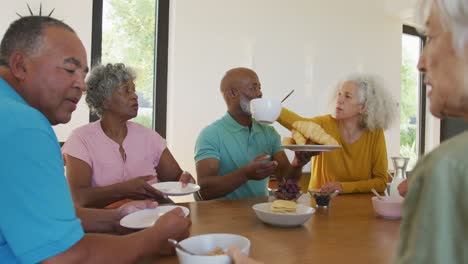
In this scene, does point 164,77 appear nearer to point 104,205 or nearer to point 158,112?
point 158,112

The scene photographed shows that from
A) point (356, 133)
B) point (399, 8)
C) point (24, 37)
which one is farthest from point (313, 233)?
point (399, 8)

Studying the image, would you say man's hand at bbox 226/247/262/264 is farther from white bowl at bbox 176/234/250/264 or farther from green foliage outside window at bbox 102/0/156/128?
green foliage outside window at bbox 102/0/156/128

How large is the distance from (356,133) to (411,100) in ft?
10.0

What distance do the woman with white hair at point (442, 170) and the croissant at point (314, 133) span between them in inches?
51.9

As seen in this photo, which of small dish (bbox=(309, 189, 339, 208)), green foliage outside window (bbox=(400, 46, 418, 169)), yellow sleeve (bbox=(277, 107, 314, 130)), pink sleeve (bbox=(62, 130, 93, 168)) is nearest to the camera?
small dish (bbox=(309, 189, 339, 208))

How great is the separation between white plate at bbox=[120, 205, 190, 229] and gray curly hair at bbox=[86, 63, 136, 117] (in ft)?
2.93

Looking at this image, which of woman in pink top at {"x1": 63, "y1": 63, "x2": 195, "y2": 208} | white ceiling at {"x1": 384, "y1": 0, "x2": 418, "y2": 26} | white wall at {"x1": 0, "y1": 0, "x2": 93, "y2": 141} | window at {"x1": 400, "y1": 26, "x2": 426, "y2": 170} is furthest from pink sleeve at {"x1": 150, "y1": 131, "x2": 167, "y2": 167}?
window at {"x1": 400, "y1": 26, "x2": 426, "y2": 170}

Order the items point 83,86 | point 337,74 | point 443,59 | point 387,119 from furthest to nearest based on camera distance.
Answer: point 337,74
point 387,119
point 83,86
point 443,59

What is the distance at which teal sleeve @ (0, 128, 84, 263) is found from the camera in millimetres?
693

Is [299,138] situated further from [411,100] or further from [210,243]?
[411,100]

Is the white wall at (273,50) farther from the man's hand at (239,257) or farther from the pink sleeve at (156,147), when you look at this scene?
the man's hand at (239,257)

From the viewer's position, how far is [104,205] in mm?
1596

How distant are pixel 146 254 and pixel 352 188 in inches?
50.3

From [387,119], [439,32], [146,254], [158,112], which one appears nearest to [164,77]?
[158,112]
